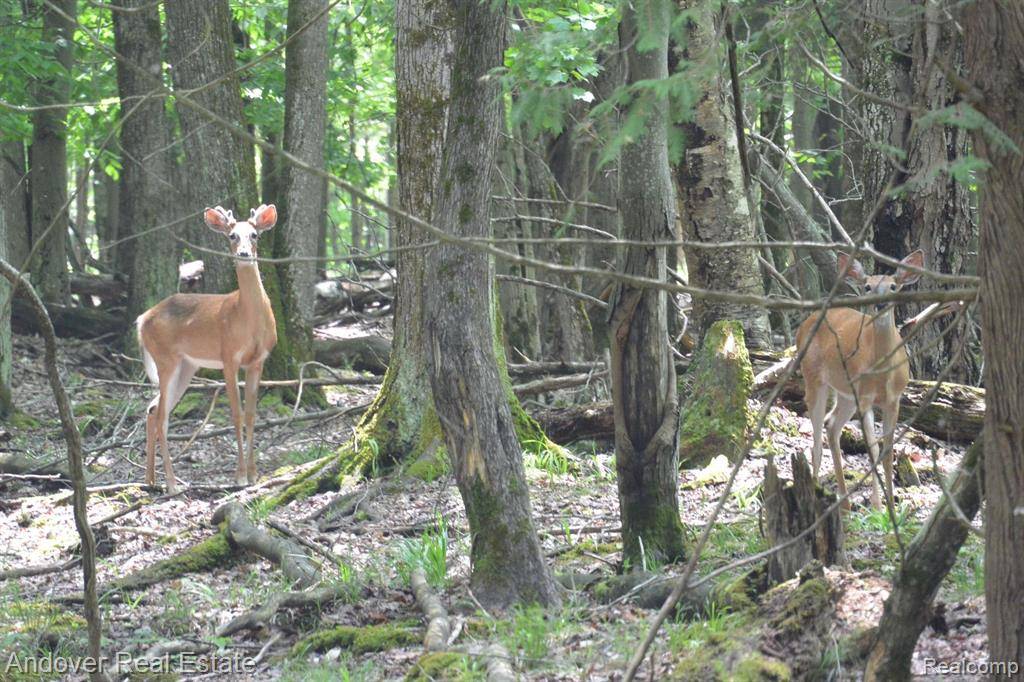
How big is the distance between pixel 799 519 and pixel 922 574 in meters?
1.18

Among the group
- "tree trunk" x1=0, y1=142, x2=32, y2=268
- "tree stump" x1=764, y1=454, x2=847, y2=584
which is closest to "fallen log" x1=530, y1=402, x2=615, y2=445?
"tree stump" x1=764, y1=454, x2=847, y2=584

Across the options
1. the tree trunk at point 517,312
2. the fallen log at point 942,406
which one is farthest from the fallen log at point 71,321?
the fallen log at point 942,406

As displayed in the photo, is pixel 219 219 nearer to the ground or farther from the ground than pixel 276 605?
farther from the ground

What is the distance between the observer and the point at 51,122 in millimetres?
15961

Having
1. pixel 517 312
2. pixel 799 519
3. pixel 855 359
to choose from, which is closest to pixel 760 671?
pixel 799 519

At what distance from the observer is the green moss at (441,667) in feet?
15.0

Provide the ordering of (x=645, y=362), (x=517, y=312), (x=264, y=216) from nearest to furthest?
(x=645, y=362)
(x=264, y=216)
(x=517, y=312)

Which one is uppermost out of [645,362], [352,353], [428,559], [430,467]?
[645,362]

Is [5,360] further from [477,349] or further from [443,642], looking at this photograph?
[443,642]

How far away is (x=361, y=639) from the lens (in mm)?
5344

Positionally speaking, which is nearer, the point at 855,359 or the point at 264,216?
the point at 855,359

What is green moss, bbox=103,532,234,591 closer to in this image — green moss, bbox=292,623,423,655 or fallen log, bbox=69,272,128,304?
green moss, bbox=292,623,423,655

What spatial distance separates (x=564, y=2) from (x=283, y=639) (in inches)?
226

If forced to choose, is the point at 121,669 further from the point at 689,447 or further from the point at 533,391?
the point at 533,391
